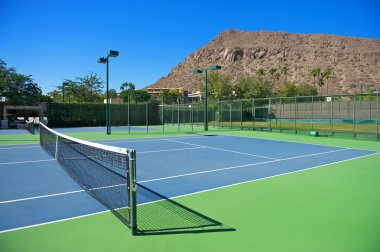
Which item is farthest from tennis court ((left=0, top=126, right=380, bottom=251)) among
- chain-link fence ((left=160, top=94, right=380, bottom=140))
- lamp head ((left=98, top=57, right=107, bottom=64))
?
chain-link fence ((left=160, top=94, right=380, bottom=140))

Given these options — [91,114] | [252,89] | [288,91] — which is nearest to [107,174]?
[91,114]

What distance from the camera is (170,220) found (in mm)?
4355

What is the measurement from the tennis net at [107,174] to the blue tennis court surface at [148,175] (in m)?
0.23

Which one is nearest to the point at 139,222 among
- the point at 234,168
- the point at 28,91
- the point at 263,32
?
the point at 234,168

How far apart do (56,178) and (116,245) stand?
4124 millimetres

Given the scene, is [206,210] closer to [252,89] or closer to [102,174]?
[102,174]

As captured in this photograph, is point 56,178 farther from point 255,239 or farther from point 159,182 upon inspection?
point 255,239

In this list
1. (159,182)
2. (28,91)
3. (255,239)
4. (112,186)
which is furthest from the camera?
(28,91)

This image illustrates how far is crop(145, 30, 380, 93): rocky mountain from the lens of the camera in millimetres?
114331

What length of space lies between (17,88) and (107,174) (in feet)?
94.2

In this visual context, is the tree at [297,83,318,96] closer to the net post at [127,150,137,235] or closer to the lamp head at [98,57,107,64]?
the lamp head at [98,57,107,64]

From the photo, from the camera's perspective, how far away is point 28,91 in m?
31.4

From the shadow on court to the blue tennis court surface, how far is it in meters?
0.36

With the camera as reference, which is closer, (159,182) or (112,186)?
(112,186)
